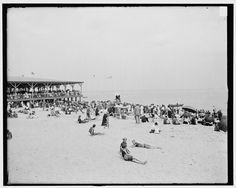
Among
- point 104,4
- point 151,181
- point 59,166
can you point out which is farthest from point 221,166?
point 104,4

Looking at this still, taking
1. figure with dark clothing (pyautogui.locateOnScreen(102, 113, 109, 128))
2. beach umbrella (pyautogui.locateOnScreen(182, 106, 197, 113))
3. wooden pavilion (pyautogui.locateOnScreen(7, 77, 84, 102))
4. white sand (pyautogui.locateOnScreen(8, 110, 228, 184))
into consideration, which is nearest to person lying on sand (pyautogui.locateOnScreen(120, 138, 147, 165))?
white sand (pyautogui.locateOnScreen(8, 110, 228, 184))

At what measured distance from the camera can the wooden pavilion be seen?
8.22 meters

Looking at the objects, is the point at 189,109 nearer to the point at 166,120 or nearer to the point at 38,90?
the point at 166,120

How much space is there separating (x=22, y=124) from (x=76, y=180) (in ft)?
7.57

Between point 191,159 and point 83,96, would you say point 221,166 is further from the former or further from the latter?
point 83,96

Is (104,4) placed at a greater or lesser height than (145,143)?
greater

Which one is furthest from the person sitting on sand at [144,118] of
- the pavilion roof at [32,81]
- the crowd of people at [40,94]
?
the pavilion roof at [32,81]

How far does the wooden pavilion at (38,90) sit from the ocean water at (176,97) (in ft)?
1.86

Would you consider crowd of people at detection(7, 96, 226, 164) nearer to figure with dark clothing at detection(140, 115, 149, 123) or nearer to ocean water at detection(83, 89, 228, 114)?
figure with dark clothing at detection(140, 115, 149, 123)

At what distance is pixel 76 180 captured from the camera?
7.80 metres

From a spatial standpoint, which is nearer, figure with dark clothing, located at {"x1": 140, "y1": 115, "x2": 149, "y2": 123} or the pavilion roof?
the pavilion roof

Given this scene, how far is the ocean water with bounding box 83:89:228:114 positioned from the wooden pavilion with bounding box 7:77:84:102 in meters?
0.57

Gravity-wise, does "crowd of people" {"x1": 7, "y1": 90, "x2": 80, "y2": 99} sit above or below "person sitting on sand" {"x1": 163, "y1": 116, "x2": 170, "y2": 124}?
above

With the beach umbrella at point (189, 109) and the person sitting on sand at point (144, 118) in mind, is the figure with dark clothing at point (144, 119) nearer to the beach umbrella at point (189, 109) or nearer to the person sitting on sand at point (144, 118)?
the person sitting on sand at point (144, 118)
